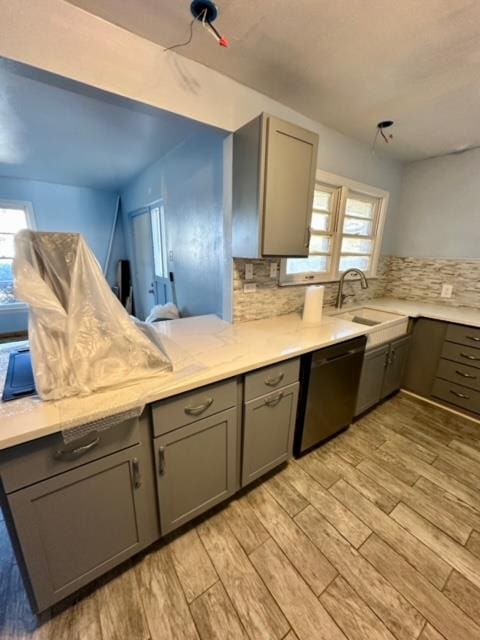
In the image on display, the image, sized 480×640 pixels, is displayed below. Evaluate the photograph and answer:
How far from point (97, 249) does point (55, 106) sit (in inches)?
124

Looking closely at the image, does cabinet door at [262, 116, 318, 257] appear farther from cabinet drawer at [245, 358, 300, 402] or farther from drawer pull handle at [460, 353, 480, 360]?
drawer pull handle at [460, 353, 480, 360]

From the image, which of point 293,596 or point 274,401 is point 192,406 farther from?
point 293,596

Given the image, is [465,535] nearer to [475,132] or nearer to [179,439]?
[179,439]

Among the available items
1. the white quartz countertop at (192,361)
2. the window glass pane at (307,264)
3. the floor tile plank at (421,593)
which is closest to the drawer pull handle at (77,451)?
the white quartz countertop at (192,361)

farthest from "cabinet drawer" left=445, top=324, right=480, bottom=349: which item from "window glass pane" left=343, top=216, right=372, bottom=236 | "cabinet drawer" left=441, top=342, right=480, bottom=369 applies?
"window glass pane" left=343, top=216, right=372, bottom=236

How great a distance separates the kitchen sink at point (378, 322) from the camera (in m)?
2.09

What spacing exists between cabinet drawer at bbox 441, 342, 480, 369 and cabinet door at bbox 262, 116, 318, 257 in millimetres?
1811

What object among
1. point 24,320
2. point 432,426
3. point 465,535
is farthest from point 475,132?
point 24,320

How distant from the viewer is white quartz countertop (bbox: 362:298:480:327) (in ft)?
7.64

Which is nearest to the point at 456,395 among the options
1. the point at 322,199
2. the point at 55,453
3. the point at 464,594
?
the point at 464,594

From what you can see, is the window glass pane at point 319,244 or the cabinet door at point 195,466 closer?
the cabinet door at point 195,466

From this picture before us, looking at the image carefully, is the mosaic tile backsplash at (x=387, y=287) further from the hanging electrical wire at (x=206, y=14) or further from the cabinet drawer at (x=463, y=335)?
the hanging electrical wire at (x=206, y=14)

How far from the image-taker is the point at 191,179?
2305mm

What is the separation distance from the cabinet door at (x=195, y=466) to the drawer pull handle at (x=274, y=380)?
24 centimetres
